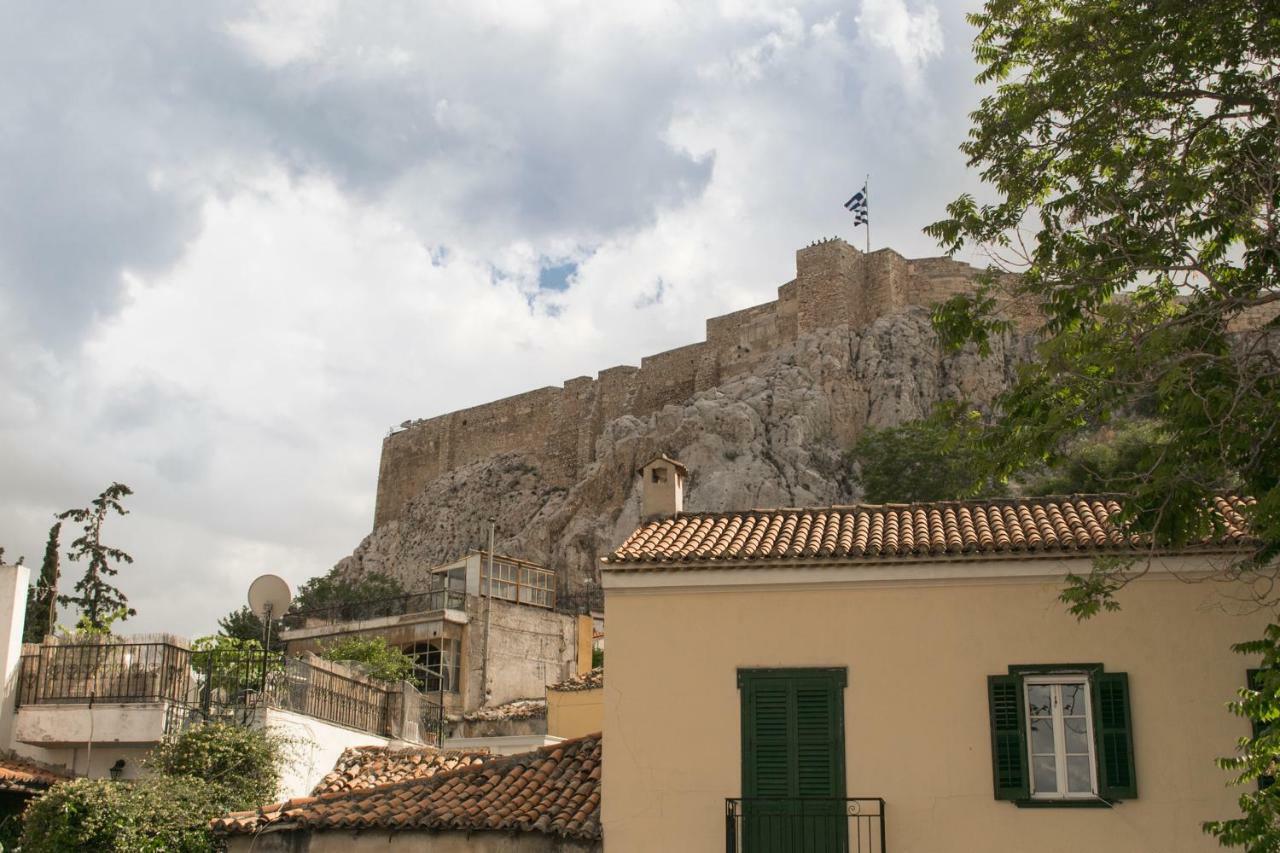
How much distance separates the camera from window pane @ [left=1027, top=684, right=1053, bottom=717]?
47.8 ft

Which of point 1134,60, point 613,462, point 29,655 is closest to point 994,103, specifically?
point 1134,60

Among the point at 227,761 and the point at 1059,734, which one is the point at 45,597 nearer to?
the point at 227,761

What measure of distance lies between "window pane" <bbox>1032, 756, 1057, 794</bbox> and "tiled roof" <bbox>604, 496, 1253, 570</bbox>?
2104 millimetres

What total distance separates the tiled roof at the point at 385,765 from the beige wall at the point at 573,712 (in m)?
6.13

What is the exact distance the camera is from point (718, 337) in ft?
208

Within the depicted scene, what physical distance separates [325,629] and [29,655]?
1674cm

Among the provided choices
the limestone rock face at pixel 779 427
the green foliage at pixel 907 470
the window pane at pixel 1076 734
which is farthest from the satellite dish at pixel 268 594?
the limestone rock face at pixel 779 427

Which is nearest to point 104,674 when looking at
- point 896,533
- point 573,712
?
point 573,712

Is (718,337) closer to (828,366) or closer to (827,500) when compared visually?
(828,366)

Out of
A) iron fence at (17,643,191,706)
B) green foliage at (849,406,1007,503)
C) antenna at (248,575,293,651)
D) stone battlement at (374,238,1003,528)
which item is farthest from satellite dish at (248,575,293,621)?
stone battlement at (374,238,1003,528)

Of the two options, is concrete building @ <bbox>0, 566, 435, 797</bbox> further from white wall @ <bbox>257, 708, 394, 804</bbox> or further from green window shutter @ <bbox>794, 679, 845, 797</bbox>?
green window shutter @ <bbox>794, 679, 845, 797</bbox>

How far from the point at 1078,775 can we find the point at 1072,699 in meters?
0.76

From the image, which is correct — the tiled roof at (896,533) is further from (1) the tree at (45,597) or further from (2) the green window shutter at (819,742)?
(1) the tree at (45,597)

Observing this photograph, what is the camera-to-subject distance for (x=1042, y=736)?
14.5 meters
